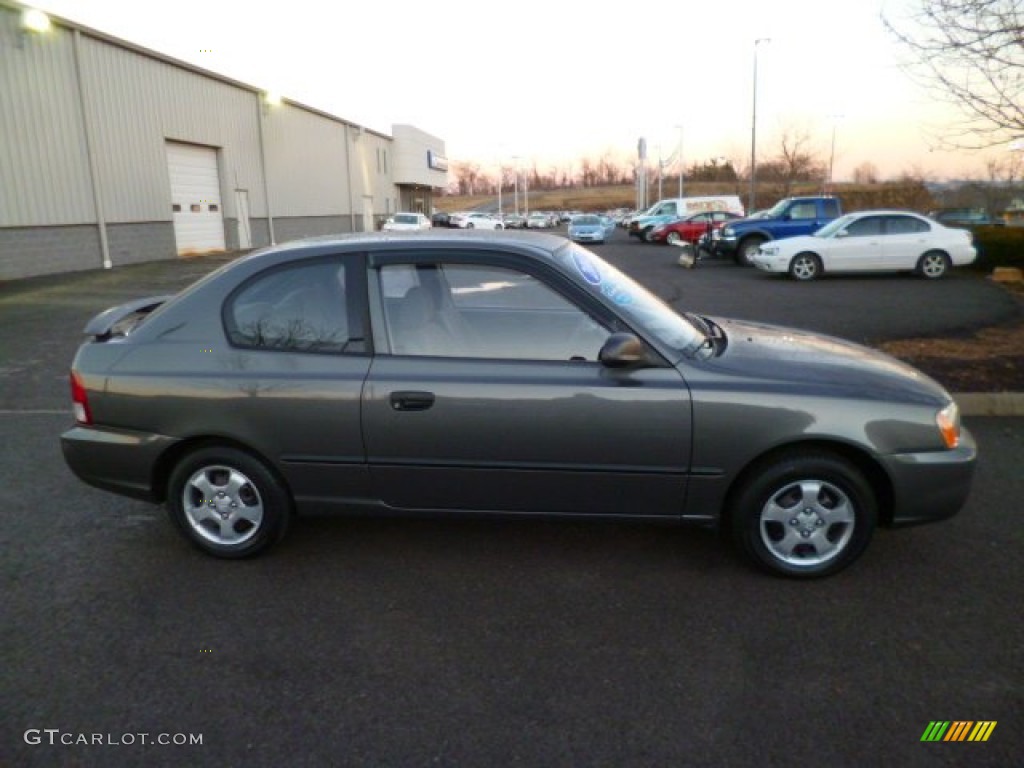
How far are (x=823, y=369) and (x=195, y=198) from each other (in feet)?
83.4

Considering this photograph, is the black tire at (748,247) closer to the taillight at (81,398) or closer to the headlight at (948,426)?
the headlight at (948,426)

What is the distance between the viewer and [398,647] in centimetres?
296

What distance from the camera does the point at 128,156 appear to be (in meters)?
20.3

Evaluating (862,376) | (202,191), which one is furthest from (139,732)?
(202,191)

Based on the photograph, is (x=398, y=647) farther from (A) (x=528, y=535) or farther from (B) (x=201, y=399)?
(B) (x=201, y=399)

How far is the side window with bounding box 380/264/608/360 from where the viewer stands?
3451mm

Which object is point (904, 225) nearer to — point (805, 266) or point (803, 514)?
point (805, 266)

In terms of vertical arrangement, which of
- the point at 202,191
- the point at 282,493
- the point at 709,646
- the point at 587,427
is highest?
the point at 202,191

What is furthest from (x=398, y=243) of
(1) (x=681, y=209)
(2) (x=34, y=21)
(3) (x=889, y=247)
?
(1) (x=681, y=209)

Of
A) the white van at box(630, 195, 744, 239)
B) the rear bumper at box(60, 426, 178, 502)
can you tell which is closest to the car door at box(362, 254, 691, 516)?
the rear bumper at box(60, 426, 178, 502)

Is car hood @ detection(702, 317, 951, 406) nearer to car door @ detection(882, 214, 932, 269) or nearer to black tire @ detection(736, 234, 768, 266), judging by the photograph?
car door @ detection(882, 214, 932, 269)

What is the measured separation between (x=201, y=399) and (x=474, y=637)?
1.74 metres

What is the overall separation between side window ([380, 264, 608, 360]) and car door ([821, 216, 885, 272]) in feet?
48.5

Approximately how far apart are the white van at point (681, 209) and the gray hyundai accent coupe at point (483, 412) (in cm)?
2988
